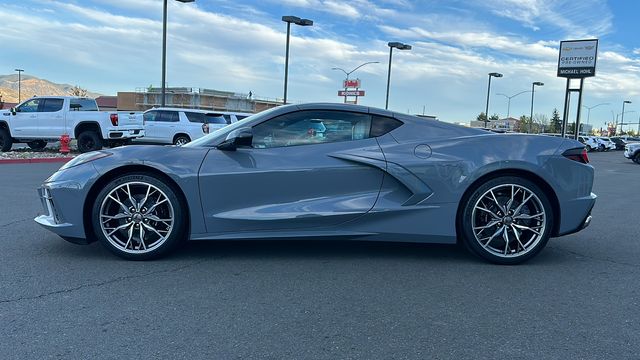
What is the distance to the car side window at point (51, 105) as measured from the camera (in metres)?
16.9

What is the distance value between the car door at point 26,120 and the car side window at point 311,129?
15.6 meters

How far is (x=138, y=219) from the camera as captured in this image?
4.31 metres

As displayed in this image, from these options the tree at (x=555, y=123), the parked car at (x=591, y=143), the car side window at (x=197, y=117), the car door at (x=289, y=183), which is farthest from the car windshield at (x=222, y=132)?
the tree at (x=555, y=123)

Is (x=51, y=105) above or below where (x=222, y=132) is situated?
above

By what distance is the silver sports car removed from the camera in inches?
169

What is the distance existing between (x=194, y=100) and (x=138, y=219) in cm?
6546

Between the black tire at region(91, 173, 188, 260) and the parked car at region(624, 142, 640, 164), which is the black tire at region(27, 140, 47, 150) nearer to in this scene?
the black tire at region(91, 173, 188, 260)

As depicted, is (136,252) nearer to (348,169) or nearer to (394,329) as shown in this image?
(348,169)

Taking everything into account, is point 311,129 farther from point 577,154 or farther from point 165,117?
point 165,117

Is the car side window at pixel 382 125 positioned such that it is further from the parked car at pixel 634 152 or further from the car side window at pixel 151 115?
the parked car at pixel 634 152

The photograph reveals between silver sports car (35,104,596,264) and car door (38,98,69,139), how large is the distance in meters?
14.2

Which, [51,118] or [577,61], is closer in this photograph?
[51,118]

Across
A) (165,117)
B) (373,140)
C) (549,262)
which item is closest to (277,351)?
(373,140)

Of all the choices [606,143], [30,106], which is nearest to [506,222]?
[30,106]
